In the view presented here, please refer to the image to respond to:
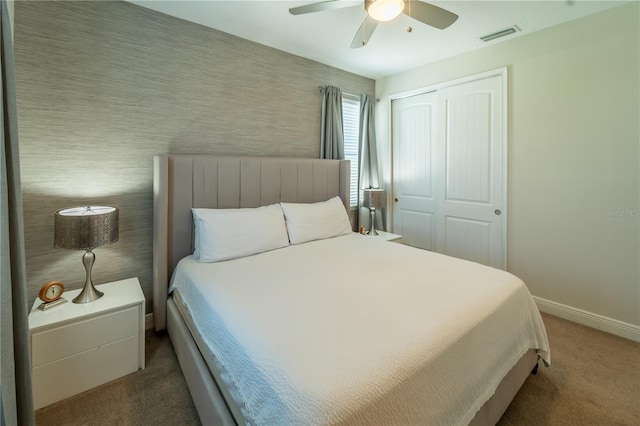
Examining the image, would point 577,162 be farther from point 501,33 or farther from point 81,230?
point 81,230

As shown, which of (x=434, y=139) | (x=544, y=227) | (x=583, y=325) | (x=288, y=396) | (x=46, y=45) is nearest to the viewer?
(x=288, y=396)

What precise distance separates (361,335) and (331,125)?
8.90ft

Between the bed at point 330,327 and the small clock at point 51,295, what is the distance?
559 millimetres

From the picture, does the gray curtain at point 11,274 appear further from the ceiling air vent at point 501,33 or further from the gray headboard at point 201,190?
the ceiling air vent at point 501,33

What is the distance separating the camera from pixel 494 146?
2.93 m

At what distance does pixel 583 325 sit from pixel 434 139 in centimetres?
230

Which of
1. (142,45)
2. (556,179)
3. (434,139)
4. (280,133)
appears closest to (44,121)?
(142,45)

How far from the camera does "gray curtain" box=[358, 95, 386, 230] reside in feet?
12.4

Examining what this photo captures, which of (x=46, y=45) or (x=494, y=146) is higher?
(x=46, y=45)

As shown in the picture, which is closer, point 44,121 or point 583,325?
point 44,121

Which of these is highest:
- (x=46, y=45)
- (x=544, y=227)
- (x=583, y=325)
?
(x=46, y=45)

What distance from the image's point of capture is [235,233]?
2207mm

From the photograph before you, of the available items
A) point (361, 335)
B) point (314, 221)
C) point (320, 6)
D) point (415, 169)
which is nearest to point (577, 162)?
point (415, 169)

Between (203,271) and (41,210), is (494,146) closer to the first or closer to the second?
(203,271)
